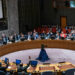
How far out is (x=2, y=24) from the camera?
1725 centimetres

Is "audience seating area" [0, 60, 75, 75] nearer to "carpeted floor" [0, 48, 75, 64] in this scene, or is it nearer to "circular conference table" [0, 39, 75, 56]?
"carpeted floor" [0, 48, 75, 64]

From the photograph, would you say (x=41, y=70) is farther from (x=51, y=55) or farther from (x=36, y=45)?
(x=36, y=45)

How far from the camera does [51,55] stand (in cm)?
1210

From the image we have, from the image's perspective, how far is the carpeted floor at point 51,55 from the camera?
11102 mm

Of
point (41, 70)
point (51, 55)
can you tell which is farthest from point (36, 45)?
point (41, 70)

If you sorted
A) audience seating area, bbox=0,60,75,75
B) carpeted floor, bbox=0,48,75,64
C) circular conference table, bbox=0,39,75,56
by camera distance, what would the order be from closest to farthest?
audience seating area, bbox=0,60,75,75 → carpeted floor, bbox=0,48,75,64 → circular conference table, bbox=0,39,75,56

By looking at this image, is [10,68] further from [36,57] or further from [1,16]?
[1,16]

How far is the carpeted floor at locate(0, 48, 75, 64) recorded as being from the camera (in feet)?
36.4

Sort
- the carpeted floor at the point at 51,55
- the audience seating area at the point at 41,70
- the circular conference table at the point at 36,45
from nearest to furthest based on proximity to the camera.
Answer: the audience seating area at the point at 41,70
the carpeted floor at the point at 51,55
the circular conference table at the point at 36,45

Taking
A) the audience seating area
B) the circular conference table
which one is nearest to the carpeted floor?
the circular conference table

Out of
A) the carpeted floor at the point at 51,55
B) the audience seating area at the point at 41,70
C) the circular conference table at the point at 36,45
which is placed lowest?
the carpeted floor at the point at 51,55

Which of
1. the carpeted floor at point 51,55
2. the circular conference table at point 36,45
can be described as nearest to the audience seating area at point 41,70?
the carpeted floor at point 51,55

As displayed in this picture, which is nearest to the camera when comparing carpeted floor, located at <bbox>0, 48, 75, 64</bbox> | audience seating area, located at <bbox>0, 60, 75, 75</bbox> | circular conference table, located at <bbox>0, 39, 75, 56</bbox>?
audience seating area, located at <bbox>0, 60, 75, 75</bbox>

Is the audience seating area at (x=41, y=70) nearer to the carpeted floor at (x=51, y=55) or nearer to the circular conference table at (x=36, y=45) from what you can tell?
the carpeted floor at (x=51, y=55)
